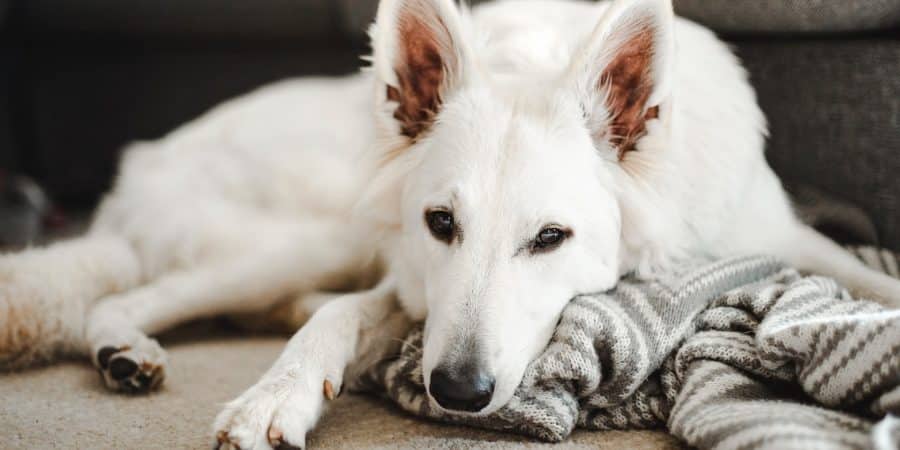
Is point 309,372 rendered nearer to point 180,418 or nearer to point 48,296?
point 180,418

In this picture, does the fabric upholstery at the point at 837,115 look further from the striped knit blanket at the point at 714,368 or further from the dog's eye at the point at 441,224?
the dog's eye at the point at 441,224

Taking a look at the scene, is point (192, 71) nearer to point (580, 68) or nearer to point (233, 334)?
point (233, 334)

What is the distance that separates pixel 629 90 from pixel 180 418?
3.78ft

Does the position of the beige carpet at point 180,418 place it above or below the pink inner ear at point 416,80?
below

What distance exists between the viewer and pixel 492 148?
1.64 m

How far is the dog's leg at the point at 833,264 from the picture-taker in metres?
1.80

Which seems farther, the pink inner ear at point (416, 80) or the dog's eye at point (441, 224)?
the pink inner ear at point (416, 80)

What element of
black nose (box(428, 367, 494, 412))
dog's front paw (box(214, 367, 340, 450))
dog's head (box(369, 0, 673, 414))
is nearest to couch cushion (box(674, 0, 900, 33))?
dog's head (box(369, 0, 673, 414))

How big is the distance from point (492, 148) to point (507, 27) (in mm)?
576

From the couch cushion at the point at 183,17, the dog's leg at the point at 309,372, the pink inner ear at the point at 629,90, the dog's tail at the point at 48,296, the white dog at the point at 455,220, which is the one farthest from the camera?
the couch cushion at the point at 183,17

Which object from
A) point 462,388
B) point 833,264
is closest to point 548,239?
point 462,388

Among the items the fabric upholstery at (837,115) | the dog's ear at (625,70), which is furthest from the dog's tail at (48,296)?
the fabric upholstery at (837,115)

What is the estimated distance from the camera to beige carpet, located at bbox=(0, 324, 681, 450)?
150 cm

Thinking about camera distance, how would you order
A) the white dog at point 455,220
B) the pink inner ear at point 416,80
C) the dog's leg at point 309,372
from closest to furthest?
the dog's leg at point 309,372 < the white dog at point 455,220 < the pink inner ear at point 416,80
